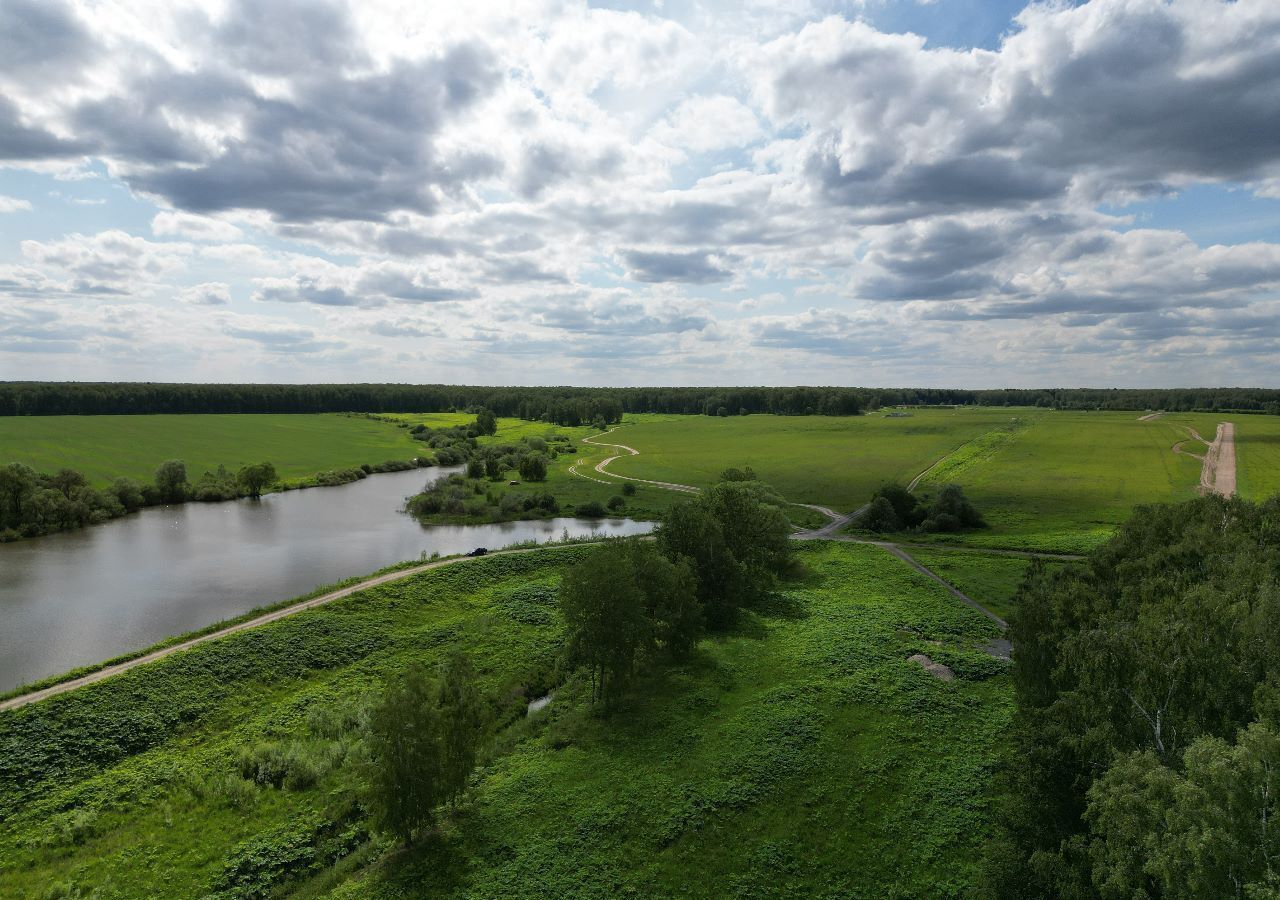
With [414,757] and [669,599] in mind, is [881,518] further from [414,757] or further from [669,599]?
[414,757]

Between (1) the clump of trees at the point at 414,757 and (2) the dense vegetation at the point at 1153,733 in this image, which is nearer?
(2) the dense vegetation at the point at 1153,733

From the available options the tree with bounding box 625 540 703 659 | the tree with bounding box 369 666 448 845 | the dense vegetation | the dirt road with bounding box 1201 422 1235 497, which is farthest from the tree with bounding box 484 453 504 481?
the dirt road with bounding box 1201 422 1235 497

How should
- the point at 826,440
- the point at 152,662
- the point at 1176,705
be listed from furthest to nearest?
the point at 826,440 → the point at 152,662 → the point at 1176,705

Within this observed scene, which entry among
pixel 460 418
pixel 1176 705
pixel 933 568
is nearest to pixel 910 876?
pixel 1176 705

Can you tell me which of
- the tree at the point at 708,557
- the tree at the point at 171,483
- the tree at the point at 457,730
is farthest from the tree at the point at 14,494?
the tree at the point at 457,730

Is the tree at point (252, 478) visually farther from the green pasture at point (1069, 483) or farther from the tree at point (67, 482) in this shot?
the green pasture at point (1069, 483)

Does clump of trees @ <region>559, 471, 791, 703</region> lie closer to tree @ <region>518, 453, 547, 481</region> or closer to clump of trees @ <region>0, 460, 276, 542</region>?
tree @ <region>518, 453, 547, 481</region>

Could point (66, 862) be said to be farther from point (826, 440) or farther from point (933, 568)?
point (826, 440)
